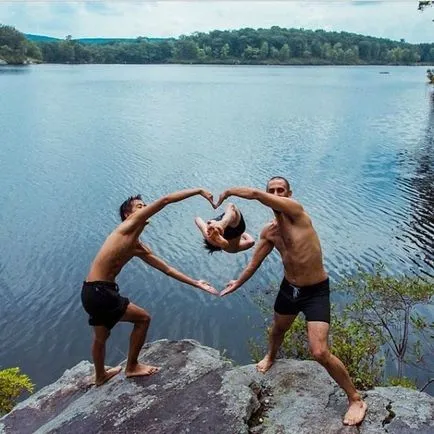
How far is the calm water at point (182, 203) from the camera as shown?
657 inches

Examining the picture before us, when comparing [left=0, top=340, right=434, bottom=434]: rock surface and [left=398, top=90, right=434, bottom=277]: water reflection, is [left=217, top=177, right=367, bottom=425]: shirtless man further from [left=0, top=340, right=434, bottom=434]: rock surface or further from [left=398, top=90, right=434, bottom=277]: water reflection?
[left=398, top=90, right=434, bottom=277]: water reflection

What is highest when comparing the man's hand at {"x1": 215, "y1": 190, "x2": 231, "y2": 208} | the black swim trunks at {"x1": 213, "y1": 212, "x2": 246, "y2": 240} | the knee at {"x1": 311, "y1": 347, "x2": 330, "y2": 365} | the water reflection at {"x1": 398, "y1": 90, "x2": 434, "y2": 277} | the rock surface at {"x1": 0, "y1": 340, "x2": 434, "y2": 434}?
the man's hand at {"x1": 215, "y1": 190, "x2": 231, "y2": 208}

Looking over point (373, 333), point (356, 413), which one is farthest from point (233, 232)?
point (373, 333)

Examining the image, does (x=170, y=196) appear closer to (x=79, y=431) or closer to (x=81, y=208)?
(x=79, y=431)

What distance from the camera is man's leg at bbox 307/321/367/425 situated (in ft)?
20.9

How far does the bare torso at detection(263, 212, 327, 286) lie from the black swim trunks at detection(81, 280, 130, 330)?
2.27 meters

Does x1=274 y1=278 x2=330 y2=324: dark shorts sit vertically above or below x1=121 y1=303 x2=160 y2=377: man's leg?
above

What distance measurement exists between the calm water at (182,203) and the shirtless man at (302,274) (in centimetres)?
812

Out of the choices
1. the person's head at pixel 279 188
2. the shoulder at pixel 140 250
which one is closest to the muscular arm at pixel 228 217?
the person's head at pixel 279 188

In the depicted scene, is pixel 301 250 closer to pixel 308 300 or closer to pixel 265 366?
pixel 308 300

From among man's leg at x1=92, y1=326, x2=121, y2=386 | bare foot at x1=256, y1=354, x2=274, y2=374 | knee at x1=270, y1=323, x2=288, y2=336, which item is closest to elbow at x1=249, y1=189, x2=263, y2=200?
knee at x1=270, y1=323, x2=288, y2=336

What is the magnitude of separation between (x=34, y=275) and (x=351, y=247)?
40.4ft

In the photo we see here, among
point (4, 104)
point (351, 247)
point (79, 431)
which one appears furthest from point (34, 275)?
point (4, 104)

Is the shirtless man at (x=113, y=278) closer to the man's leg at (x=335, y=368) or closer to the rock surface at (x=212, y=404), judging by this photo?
the rock surface at (x=212, y=404)
